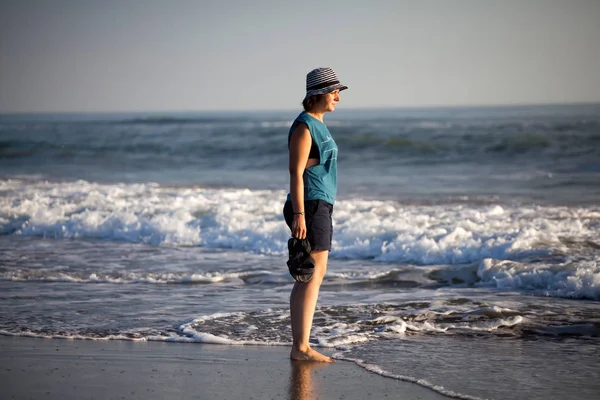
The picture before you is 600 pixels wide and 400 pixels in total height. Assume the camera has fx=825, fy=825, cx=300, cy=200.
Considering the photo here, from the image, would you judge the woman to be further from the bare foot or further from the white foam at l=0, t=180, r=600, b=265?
the white foam at l=0, t=180, r=600, b=265

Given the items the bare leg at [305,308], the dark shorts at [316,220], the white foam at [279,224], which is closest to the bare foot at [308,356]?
the bare leg at [305,308]

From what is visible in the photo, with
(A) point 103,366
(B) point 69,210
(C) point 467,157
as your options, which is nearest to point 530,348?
(A) point 103,366

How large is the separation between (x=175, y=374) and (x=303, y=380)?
740 mm

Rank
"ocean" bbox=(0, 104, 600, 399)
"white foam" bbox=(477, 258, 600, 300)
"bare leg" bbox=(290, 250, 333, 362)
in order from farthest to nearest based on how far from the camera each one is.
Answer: "white foam" bbox=(477, 258, 600, 300) → "ocean" bbox=(0, 104, 600, 399) → "bare leg" bbox=(290, 250, 333, 362)

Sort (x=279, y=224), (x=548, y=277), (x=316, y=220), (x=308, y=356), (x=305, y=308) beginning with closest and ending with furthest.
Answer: (x=316, y=220) → (x=305, y=308) → (x=308, y=356) → (x=548, y=277) → (x=279, y=224)

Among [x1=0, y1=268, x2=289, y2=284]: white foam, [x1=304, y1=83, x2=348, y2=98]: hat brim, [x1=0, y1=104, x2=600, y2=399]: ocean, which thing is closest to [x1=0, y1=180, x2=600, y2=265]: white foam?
[x1=0, y1=104, x2=600, y2=399]: ocean

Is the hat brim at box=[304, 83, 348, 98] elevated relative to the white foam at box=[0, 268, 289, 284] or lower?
elevated

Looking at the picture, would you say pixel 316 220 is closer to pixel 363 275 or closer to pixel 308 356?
pixel 308 356

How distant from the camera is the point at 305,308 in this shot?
4828 mm

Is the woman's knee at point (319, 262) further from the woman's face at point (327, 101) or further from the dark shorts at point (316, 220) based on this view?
the woman's face at point (327, 101)

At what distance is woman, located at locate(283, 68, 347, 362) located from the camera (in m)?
4.59

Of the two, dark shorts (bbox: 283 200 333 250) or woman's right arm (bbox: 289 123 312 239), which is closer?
woman's right arm (bbox: 289 123 312 239)

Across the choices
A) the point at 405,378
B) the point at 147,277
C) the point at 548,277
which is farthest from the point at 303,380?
the point at 147,277

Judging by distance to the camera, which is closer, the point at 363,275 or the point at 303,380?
the point at 303,380
